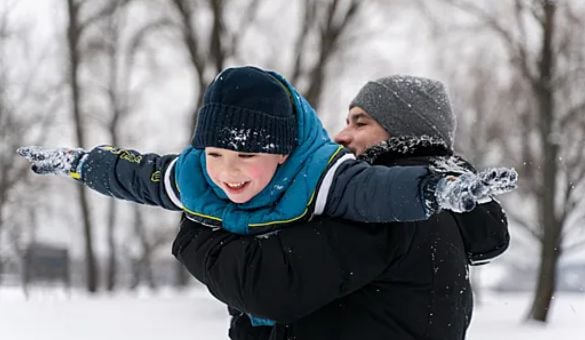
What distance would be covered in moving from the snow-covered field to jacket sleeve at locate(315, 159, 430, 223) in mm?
5969

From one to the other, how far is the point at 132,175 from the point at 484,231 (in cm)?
74

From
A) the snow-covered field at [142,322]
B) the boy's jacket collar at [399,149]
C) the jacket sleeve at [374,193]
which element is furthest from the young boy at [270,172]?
the snow-covered field at [142,322]

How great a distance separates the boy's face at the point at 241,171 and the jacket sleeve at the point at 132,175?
0.16 metres

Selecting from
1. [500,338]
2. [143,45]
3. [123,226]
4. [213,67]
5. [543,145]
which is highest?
[143,45]

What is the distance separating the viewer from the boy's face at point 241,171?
1.27 metres

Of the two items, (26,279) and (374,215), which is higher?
(374,215)

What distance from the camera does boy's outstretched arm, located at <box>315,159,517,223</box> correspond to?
1.02 m

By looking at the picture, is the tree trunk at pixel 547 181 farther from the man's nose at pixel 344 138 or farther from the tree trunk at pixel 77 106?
the man's nose at pixel 344 138

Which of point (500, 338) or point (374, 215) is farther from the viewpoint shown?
point (500, 338)

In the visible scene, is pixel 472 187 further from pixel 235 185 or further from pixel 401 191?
pixel 235 185

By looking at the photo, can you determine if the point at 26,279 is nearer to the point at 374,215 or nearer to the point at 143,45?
the point at 143,45

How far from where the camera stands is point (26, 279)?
15680 mm

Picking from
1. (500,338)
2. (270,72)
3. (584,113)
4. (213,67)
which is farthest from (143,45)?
(270,72)

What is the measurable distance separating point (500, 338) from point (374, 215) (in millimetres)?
7145
